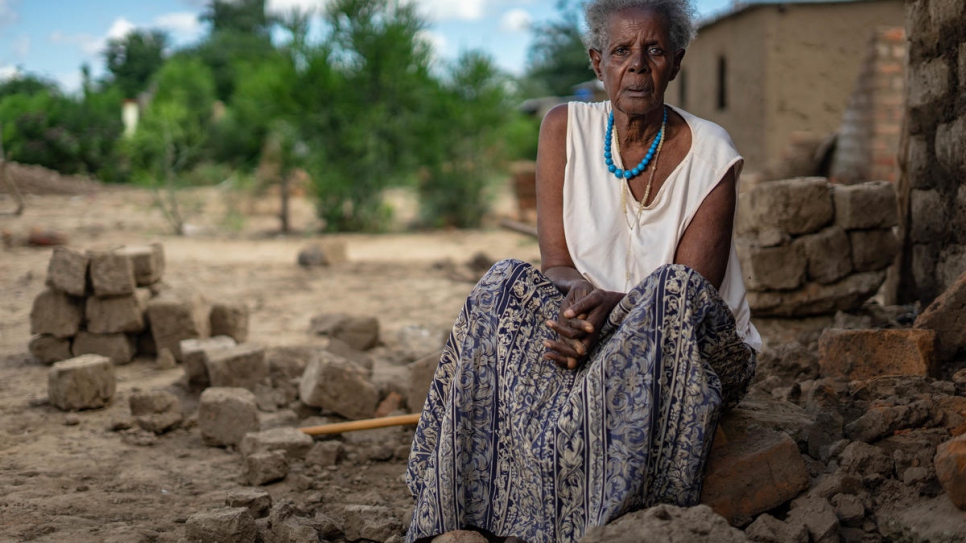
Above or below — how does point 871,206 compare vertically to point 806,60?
below

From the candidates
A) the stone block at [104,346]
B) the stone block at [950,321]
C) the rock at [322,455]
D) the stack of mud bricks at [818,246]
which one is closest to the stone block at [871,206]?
the stack of mud bricks at [818,246]

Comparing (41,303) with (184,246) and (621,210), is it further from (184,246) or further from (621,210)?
(184,246)

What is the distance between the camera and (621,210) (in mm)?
3055

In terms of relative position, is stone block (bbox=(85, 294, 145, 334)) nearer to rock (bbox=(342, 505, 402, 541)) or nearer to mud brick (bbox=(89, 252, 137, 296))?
mud brick (bbox=(89, 252, 137, 296))

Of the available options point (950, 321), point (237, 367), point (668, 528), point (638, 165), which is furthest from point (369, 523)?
point (950, 321)

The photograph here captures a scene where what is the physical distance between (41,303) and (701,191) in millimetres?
4528

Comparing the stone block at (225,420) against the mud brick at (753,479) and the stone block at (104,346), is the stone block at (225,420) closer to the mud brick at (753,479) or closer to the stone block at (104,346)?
the stone block at (104,346)

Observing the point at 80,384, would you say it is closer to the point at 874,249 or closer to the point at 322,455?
the point at 322,455

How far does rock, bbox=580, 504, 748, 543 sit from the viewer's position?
2.16 m

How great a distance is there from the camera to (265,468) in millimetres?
3764

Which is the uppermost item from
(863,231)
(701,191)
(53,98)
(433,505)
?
(53,98)

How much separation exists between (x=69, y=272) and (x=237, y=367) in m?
1.41

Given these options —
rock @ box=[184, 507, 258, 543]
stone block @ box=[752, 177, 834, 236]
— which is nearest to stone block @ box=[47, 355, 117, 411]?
rock @ box=[184, 507, 258, 543]

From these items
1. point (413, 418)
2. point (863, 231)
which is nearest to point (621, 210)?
point (413, 418)
